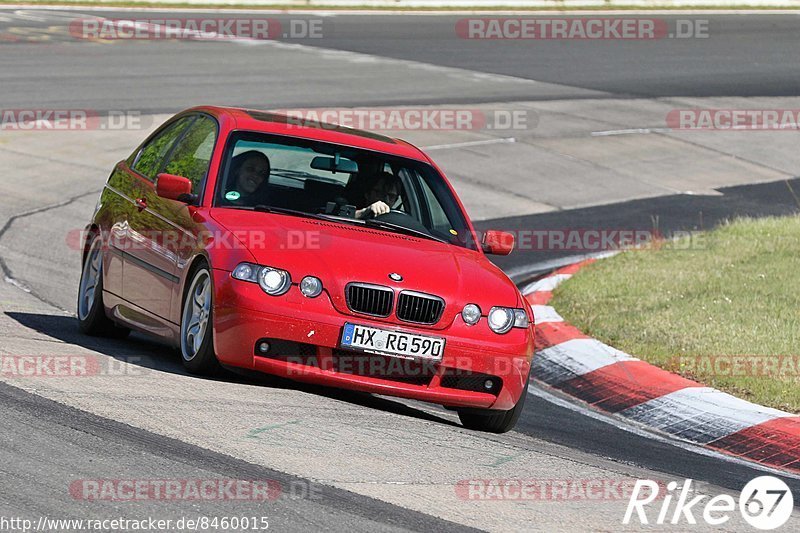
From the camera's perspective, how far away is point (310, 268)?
24.5ft

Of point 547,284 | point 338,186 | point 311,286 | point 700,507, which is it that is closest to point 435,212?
point 338,186

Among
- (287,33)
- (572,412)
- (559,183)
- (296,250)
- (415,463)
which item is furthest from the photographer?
(287,33)

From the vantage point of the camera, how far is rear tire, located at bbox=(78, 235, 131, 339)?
30.1ft

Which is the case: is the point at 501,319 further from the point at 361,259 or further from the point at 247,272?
the point at 247,272

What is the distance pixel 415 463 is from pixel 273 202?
2.60 meters

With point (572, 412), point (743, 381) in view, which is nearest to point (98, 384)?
point (572, 412)

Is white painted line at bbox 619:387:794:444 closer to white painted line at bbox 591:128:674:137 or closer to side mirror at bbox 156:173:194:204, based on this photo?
side mirror at bbox 156:173:194:204

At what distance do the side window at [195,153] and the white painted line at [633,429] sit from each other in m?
2.58

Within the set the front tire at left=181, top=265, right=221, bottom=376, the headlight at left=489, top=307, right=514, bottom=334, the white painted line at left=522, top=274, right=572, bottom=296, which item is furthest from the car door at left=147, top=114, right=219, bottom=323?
the white painted line at left=522, top=274, right=572, bottom=296

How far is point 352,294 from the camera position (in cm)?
743

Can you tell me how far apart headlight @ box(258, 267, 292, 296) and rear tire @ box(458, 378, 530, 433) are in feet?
4.20

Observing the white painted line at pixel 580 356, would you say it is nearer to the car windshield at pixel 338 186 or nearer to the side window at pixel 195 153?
the car windshield at pixel 338 186

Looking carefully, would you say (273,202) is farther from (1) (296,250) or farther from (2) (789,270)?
(2) (789,270)

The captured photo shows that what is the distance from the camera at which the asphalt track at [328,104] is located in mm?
5586
